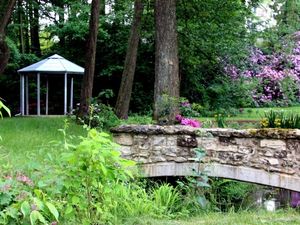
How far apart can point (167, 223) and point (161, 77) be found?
5.81 meters

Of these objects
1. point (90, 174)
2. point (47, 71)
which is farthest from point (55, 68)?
point (90, 174)

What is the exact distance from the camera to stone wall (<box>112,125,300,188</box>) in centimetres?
584

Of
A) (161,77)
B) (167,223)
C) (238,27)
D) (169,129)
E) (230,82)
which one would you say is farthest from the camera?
(230,82)

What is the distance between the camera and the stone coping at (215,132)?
229 inches

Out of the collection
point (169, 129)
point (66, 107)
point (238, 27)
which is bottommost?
point (66, 107)

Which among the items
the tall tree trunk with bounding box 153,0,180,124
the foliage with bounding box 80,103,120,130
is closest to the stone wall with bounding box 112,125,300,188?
the tall tree trunk with bounding box 153,0,180,124

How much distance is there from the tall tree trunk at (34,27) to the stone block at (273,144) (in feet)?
53.1

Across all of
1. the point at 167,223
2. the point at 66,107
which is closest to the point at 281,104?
the point at 66,107

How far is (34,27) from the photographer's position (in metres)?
21.9

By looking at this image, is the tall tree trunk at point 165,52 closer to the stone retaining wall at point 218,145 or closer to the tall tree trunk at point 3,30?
the stone retaining wall at point 218,145

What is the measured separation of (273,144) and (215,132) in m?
0.75

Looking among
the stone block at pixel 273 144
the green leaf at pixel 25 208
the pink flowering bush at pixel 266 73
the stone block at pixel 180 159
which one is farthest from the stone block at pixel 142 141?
the pink flowering bush at pixel 266 73

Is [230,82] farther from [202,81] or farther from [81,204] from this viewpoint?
[81,204]

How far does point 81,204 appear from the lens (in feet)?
12.3
